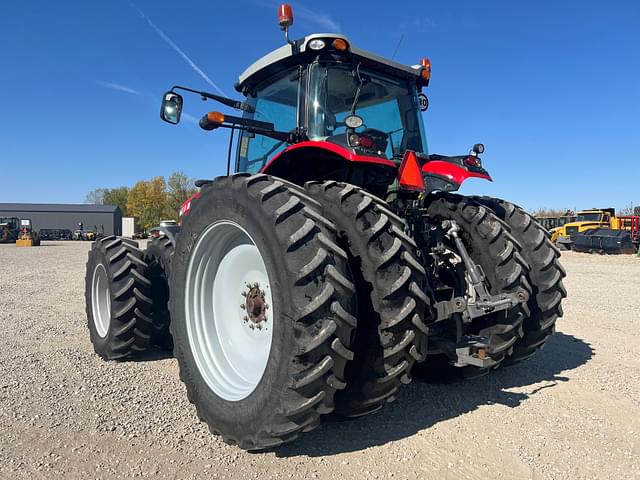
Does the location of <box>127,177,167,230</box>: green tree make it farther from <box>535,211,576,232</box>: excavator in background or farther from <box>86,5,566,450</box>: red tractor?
<box>86,5,566,450</box>: red tractor

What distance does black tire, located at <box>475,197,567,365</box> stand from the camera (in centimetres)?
357

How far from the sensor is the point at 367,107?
4.03m

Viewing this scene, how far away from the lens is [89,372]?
4082mm

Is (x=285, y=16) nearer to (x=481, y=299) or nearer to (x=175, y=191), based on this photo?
(x=481, y=299)

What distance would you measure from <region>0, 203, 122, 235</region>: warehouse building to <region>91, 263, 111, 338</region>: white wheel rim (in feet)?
198

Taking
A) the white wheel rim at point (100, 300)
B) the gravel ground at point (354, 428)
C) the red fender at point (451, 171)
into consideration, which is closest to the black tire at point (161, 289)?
the gravel ground at point (354, 428)

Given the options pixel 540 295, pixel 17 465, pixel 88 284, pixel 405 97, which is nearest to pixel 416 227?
pixel 540 295

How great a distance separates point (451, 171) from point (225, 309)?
6.58ft

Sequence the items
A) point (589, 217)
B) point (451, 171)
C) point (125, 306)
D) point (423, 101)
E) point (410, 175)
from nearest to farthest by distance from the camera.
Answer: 1. point (410, 175)
2. point (451, 171)
3. point (125, 306)
4. point (423, 101)
5. point (589, 217)

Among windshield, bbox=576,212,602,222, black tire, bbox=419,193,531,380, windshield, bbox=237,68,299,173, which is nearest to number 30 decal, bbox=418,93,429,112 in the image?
black tire, bbox=419,193,531,380

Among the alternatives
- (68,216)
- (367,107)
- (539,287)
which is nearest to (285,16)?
(367,107)

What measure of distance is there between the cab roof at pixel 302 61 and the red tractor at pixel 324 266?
17mm

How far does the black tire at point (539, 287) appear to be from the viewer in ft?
11.7

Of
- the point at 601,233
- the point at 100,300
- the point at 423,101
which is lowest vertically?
the point at 100,300
